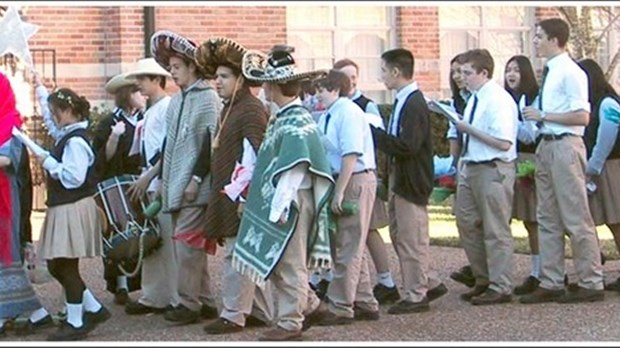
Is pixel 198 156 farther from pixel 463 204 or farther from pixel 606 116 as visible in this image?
pixel 606 116

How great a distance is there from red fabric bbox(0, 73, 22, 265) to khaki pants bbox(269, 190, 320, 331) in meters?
1.81

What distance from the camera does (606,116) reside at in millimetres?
9625

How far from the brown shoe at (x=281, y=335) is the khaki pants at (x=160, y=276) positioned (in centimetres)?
150

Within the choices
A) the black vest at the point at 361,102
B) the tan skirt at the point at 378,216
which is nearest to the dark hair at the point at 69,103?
the black vest at the point at 361,102

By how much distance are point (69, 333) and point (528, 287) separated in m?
3.43

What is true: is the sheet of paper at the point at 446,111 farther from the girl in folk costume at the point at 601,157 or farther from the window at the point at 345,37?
the window at the point at 345,37

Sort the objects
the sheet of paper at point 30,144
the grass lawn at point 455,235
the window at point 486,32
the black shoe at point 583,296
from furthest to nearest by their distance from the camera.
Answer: the window at point 486,32
the grass lawn at point 455,235
the black shoe at point 583,296
the sheet of paper at point 30,144

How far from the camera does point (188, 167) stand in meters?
8.64

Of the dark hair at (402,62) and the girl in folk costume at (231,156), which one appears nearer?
the girl in folk costume at (231,156)

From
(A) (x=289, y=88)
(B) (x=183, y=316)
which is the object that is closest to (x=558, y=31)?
(A) (x=289, y=88)

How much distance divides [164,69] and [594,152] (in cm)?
313

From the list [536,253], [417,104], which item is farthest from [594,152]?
[417,104]

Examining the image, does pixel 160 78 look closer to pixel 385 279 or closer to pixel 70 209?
pixel 70 209

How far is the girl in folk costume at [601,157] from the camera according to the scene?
969 cm
